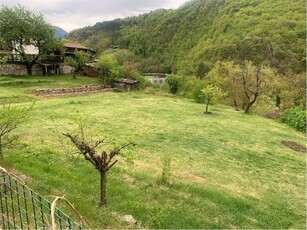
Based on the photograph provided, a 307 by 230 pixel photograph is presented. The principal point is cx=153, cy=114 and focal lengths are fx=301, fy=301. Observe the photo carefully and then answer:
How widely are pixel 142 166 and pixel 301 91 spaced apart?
109 feet

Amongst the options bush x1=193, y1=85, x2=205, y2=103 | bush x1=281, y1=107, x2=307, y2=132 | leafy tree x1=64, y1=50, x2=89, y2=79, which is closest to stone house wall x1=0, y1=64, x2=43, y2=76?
leafy tree x1=64, y1=50, x2=89, y2=79

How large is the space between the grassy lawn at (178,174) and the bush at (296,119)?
15.9ft

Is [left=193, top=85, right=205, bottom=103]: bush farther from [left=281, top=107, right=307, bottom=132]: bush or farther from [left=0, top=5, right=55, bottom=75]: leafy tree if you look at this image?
[left=0, top=5, right=55, bottom=75]: leafy tree

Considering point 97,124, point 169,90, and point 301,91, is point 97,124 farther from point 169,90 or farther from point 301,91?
point 301,91

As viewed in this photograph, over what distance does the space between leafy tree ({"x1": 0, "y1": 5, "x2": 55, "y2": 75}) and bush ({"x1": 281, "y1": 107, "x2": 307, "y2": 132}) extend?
29152 millimetres

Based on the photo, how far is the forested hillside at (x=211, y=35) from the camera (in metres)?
60.2

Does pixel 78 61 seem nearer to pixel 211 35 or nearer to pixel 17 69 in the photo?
pixel 17 69

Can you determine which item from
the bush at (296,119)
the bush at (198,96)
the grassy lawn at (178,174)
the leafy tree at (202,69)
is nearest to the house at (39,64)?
the grassy lawn at (178,174)

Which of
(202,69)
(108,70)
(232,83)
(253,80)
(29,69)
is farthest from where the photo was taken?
(202,69)

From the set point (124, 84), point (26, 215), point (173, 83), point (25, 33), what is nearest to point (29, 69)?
point (25, 33)

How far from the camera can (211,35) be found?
8294cm

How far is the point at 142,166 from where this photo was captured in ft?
38.1

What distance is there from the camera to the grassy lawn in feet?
27.0

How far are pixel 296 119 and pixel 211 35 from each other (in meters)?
61.2
